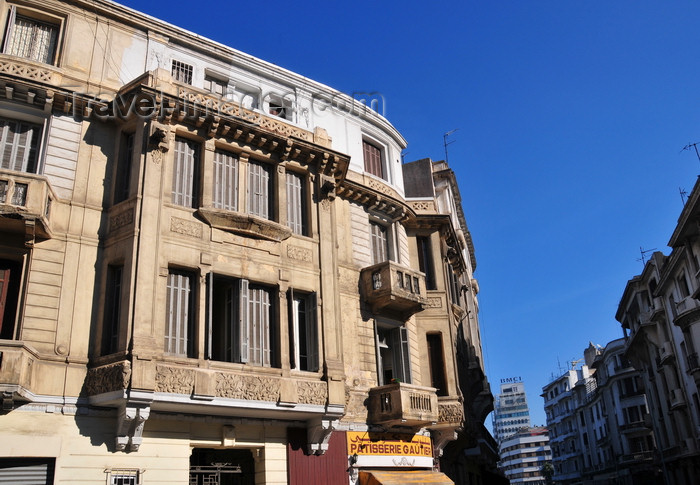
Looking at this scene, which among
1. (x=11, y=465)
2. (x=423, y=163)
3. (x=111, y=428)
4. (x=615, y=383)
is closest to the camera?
(x=11, y=465)

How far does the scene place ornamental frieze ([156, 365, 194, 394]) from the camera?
1463cm

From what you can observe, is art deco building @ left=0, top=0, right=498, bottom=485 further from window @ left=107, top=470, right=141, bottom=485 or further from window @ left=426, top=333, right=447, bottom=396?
window @ left=426, top=333, right=447, bottom=396

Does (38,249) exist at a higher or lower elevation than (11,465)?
higher

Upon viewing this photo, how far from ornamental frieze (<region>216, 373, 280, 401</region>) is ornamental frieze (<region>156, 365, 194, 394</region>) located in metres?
0.77

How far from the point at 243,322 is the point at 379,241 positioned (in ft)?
28.2

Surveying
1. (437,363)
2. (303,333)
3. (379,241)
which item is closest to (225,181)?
(303,333)

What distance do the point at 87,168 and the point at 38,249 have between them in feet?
8.80

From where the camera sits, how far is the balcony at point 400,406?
1969 centimetres

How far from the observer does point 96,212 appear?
53.5ft

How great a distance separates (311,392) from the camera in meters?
17.4

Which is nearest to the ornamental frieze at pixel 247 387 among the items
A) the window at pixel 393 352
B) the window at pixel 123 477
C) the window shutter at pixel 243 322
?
the window shutter at pixel 243 322

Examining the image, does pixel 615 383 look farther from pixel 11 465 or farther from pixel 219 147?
pixel 11 465

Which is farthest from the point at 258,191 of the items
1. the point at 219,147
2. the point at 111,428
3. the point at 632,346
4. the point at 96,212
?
the point at 632,346

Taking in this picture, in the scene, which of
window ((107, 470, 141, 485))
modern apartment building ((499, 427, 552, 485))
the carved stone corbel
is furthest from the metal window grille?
modern apartment building ((499, 427, 552, 485))
